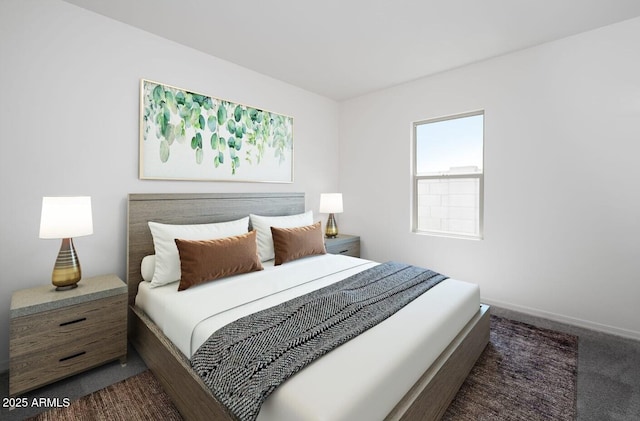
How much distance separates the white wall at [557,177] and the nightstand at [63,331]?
10.3 feet

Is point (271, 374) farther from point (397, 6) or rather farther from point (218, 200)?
point (397, 6)

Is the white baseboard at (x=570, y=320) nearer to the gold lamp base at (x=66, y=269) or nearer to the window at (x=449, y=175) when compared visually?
the window at (x=449, y=175)

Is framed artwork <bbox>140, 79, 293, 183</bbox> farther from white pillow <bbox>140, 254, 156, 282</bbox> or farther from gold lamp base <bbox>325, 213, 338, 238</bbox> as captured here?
gold lamp base <bbox>325, 213, 338, 238</bbox>

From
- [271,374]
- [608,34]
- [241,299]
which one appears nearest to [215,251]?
[241,299]

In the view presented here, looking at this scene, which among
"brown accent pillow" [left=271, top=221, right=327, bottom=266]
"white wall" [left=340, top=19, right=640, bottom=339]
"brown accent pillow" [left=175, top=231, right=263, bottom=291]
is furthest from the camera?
"brown accent pillow" [left=271, top=221, right=327, bottom=266]

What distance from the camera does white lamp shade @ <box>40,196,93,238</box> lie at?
181cm

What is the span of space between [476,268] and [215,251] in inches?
107

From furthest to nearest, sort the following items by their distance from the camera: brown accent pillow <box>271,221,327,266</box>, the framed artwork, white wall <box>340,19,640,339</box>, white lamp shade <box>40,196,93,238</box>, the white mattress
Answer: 1. brown accent pillow <box>271,221,327,266</box>
2. the framed artwork
3. white wall <box>340,19,640,339</box>
4. white lamp shade <box>40,196,93,238</box>
5. the white mattress

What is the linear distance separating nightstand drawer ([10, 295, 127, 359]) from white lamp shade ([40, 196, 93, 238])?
1.55ft

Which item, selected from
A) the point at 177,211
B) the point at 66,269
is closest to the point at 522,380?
the point at 177,211

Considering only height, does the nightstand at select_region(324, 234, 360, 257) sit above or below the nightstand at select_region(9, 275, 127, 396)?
above

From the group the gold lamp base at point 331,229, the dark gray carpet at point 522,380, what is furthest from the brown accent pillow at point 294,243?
the dark gray carpet at point 522,380

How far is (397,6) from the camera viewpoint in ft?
7.13

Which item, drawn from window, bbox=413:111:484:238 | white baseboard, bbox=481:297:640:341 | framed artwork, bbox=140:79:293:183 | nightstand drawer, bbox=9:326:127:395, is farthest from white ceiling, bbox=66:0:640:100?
white baseboard, bbox=481:297:640:341
